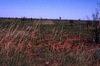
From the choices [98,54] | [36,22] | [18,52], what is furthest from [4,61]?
[98,54]

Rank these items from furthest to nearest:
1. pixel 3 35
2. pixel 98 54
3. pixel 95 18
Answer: pixel 95 18 < pixel 98 54 < pixel 3 35

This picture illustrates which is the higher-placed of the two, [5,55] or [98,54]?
[5,55]

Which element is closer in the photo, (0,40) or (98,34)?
(0,40)

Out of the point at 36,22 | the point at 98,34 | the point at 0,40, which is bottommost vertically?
the point at 98,34

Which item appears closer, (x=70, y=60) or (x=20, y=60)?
(x=20, y=60)

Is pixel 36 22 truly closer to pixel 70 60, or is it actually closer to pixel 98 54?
pixel 70 60

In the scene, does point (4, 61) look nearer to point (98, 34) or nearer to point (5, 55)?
point (5, 55)

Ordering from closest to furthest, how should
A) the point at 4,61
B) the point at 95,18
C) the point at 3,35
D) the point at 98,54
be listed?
the point at 4,61 → the point at 3,35 → the point at 98,54 → the point at 95,18

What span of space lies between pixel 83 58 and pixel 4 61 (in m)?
1.84

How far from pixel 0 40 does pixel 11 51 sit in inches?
14.6

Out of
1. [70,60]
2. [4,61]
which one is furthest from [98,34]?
[4,61]

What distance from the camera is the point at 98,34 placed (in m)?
17.8

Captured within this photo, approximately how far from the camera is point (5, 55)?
16.9 ft

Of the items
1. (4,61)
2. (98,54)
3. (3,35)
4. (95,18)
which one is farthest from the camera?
(95,18)
